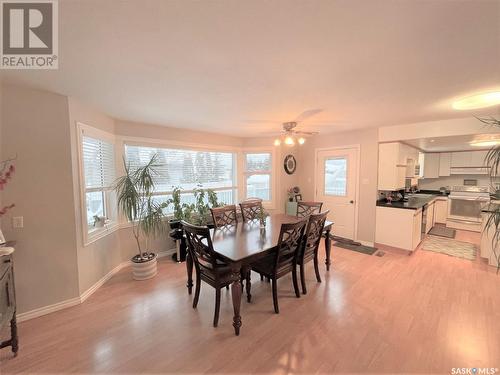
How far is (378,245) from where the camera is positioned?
402 cm

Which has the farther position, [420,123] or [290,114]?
[420,123]

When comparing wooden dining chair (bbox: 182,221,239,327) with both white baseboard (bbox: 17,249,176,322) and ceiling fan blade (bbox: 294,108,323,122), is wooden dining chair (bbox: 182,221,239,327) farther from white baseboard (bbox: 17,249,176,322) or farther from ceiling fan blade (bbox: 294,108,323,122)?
ceiling fan blade (bbox: 294,108,323,122)

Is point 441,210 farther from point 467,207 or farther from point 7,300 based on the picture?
point 7,300

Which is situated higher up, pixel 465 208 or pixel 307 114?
pixel 307 114

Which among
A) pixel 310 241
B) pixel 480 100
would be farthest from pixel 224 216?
pixel 480 100

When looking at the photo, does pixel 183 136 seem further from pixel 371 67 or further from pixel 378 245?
pixel 378 245

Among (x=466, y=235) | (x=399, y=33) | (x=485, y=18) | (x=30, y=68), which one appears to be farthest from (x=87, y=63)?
(x=466, y=235)

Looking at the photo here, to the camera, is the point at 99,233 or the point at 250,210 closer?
the point at 99,233

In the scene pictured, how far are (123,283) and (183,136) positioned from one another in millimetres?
2538

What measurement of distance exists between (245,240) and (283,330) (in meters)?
0.93

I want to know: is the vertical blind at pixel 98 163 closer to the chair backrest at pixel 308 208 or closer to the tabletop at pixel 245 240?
the tabletop at pixel 245 240

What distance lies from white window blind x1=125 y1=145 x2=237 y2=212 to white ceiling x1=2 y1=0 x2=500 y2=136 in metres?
1.05

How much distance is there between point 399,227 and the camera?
3.73 metres

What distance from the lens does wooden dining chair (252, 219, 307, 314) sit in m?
2.18
